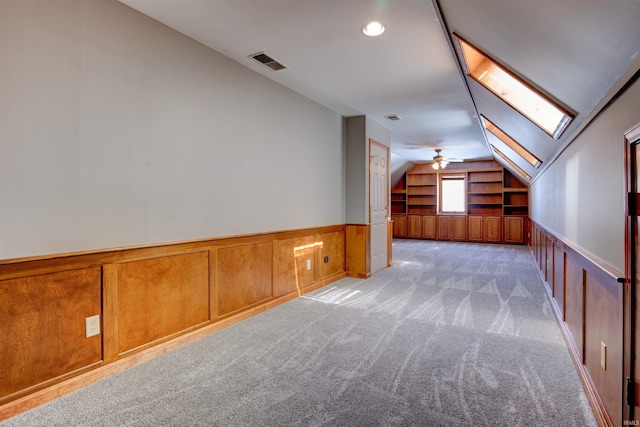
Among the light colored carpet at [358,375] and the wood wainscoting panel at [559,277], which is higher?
the wood wainscoting panel at [559,277]

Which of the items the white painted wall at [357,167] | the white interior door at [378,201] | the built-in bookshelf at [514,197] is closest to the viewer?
the white painted wall at [357,167]

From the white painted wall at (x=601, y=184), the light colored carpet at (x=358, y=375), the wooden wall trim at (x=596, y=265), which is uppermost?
the white painted wall at (x=601, y=184)

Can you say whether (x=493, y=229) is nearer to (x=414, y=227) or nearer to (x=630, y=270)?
(x=414, y=227)

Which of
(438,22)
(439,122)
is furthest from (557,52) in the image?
(439,122)

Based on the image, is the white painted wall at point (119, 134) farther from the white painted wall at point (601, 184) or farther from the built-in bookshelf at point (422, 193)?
the built-in bookshelf at point (422, 193)

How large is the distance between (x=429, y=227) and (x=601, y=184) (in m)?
8.47

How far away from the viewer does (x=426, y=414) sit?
175 centimetres

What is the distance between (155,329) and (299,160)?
2.37m

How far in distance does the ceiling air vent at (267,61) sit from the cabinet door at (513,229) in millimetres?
8196

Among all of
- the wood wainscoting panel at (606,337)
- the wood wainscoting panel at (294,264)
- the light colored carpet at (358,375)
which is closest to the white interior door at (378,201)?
the wood wainscoting panel at (294,264)

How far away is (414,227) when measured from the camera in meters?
10.4

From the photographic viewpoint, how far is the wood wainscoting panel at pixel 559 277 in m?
2.94

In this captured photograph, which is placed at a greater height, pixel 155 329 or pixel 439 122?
pixel 439 122

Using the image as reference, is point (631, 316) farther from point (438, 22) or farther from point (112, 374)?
point (112, 374)
